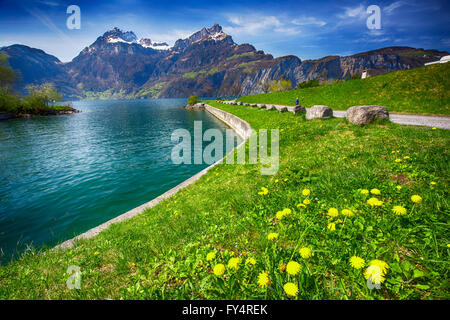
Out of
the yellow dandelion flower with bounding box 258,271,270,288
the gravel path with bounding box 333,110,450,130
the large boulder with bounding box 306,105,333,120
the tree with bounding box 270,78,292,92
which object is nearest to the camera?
the yellow dandelion flower with bounding box 258,271,270,288

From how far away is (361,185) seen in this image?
144 inches

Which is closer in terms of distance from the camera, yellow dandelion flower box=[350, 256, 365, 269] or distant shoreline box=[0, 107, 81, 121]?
yellow dandelion flower box=[350, 256, 365, 269]

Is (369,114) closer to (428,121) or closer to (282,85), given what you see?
(428,121)

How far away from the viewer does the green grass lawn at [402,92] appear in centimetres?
1470

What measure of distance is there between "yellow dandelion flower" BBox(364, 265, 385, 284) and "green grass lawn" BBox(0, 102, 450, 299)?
4.0 inches

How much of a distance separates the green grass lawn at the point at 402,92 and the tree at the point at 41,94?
8483 cm

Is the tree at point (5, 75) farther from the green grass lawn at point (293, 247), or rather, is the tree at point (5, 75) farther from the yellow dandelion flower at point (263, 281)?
the yellow dandelion flower at point (263, 281)

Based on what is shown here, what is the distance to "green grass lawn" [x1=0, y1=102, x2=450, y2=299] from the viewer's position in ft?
5.96

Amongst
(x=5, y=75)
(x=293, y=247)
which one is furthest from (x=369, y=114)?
(x=5, y=75)

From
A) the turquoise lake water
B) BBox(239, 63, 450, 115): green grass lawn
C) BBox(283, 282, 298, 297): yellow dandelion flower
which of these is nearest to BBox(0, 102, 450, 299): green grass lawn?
BBox(283, 282, 298, 297): yellow dandelion flower

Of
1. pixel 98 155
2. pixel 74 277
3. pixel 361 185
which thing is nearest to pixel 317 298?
pixel 361 185

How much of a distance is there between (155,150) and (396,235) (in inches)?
740

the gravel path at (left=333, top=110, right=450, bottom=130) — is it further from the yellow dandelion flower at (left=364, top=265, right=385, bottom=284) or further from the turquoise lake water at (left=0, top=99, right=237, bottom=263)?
the turquoise lake water at (left=0, top=99, right=237, bottom=263)

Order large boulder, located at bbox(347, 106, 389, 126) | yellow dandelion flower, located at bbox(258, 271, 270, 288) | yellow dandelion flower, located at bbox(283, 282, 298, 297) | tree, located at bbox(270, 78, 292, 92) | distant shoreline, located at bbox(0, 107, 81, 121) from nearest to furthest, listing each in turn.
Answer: yellow dandelion flower, located at bbox(283, 282, 298, 297), yellow dandelion flower, located at bbox(258, 271, 270, 288), large boulder, located at bbox(347, 106, 389, 126), distant shoreline, located at bbox(0, 107, 81, 121), tree, located at bbox(270, 78, 292, 92)
